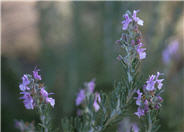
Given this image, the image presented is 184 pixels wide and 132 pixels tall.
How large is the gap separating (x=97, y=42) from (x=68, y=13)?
103 centimetres

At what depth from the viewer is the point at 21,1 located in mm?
5887

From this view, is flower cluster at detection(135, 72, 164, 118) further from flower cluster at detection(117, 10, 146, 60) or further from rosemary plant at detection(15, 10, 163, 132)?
flower cluster at detection(117, 10, 146, 60)

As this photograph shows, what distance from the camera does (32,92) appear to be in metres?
1.01

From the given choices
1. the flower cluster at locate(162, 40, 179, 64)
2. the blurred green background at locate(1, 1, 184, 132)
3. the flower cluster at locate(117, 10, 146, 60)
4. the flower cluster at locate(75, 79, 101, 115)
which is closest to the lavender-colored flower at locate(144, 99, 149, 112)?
the flower cluster at locate(117, 10, 146, 60)

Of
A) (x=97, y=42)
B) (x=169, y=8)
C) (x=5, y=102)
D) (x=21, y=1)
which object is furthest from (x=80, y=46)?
(x=21, y=1)

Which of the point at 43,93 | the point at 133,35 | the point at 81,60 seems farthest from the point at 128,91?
the point at 81,60

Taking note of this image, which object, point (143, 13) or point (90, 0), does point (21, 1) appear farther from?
point (143, 13)

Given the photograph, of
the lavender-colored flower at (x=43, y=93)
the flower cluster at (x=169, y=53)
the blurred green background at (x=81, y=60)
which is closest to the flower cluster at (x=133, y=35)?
the lavender-colored flower at (x=43, y=93)

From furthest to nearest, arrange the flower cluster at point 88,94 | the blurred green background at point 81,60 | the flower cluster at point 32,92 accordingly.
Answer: the blurred green background at point 81,60
the flower cluster at point 88,94
the flower cluster at point 32,92

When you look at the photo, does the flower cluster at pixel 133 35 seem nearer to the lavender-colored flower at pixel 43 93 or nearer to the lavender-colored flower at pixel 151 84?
the lavender-colored flower at pixel 151 84

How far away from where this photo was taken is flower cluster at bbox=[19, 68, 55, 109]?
3.26ft

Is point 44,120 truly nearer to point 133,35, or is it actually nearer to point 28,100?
point 28,100

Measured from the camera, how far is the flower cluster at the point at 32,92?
39.2 inches

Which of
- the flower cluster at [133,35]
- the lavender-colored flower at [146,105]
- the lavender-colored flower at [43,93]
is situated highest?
the flower cluster at [133,35]
